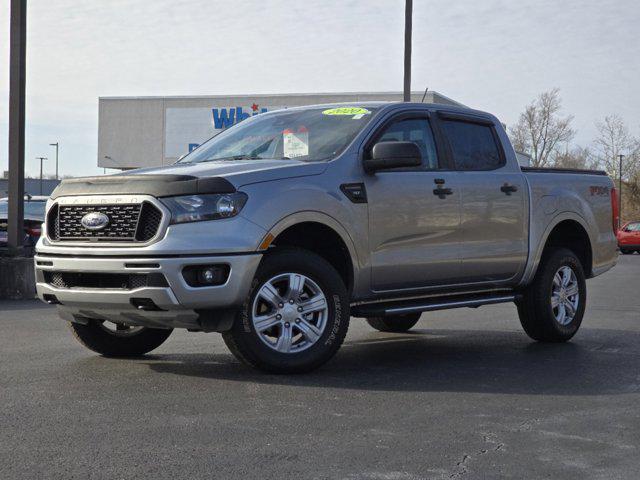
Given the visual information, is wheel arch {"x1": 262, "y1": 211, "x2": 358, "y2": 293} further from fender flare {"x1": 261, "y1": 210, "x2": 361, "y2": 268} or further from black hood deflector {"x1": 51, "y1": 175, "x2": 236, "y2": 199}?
black hood deflector {"x1": 51, "y1": 175, "x2": 236, "y2": 199}

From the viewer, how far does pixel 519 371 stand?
691cm

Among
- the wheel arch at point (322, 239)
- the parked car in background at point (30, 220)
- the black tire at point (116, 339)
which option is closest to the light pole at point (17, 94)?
the parked car in background at point (30, 220)

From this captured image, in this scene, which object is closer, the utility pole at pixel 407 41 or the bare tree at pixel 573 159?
the utility pole at pixel 407 41

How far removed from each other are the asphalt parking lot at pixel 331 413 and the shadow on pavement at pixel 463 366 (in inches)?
0.7

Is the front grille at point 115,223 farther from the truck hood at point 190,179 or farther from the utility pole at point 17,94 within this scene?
the utility pole at point 17,94

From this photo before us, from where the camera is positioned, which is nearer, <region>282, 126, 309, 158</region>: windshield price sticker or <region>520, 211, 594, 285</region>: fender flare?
<region>282, 126, 309, 158</region>: windshield price sticker

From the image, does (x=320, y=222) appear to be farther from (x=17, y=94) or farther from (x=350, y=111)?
(x=17, y=94)

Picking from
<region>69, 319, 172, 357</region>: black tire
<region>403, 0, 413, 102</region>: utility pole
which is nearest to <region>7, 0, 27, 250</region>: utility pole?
<region>69, 319, 172, 357</region>: black tire

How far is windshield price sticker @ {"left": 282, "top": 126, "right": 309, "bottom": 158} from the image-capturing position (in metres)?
7.14

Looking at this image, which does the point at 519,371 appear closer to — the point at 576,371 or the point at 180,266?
the point at 576,371

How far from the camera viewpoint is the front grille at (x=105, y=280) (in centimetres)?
594

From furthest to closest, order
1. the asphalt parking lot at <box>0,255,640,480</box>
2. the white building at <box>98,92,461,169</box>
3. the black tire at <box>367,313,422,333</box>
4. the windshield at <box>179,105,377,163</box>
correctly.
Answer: the white building at <box>98,92,461,169</box> < the black tire at <box>367,313,422,333</box> < the windshield at <box>179,105,377,163</box> < the asphalt parking lot at <box>0,255,640,480</box>

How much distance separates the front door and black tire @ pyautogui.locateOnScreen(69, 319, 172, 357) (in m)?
1.73

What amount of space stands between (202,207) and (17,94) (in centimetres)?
791
